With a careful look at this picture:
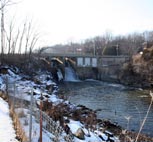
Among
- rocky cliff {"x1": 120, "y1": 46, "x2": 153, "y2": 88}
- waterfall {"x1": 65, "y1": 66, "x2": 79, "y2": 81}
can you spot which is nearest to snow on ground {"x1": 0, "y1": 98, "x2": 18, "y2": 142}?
rocky cliff {"x1": 120, "y1": 46, "x2": 153, "y2": 88}

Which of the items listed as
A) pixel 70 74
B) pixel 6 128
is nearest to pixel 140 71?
pixel 70 74

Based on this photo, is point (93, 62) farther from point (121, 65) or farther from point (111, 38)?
point (111, 38)

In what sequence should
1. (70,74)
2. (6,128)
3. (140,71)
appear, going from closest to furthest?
(6,128), (140,71), (70,74)

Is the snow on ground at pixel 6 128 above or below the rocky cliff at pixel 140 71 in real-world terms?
above

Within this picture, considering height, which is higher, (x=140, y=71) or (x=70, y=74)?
(x=140, y=71)

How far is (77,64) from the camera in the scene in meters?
80.2

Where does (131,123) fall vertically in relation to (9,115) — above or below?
below

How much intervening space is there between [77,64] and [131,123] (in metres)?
57.4

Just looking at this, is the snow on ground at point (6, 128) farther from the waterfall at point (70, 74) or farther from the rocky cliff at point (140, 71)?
the waterfall at point (70, 74)

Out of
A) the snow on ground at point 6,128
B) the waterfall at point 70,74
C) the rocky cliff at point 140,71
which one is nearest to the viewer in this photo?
the snow on ground at point 6,128

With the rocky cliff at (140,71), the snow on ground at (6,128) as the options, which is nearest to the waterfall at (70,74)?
the rocky cliff at (140,71)

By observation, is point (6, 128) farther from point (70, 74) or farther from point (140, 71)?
point (70, 74)

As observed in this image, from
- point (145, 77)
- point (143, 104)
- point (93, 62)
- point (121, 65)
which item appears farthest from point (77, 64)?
point (143, 104)

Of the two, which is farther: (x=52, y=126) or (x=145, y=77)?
(x=145, y=77)
